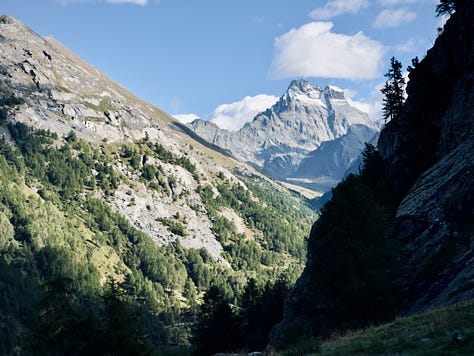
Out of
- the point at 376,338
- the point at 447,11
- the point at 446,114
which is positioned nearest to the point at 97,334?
the point at 376,338

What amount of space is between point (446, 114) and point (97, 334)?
45577mm

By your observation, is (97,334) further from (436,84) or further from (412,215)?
(436,84)

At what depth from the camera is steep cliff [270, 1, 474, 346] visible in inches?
1068

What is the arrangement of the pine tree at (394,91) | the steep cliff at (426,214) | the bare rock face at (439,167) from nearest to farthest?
the bare rock face at (439,167) < the steep cliff at (426,214) < the pine tree at (394,91)

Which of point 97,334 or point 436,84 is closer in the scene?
point 97,334

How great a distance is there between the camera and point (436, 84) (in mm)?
52625

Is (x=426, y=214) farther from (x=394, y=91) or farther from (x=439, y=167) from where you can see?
(x=394, y=91)

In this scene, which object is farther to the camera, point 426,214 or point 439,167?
point 439,167

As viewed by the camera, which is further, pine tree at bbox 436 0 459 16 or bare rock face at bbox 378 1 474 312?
pine tree at bbox 436 0 459 16

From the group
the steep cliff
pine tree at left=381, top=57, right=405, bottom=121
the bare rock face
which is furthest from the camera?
pine tree at left=381, top=57, right=405, bottom=121

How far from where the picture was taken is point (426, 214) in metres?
33.2

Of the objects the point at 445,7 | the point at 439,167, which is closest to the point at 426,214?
the point at 439,167

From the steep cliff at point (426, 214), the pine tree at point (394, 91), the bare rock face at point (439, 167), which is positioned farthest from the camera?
the pine tree at point (394, 91)

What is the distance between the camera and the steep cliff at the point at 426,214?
27.1m
